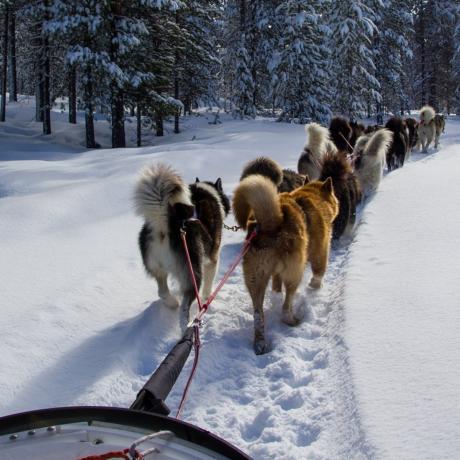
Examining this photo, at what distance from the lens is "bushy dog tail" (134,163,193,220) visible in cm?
353

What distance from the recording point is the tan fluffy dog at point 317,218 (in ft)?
14.0

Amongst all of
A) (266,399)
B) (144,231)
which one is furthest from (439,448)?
(144,231)

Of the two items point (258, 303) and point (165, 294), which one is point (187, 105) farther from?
point (258, 303)

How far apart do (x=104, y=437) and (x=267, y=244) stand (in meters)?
2.21

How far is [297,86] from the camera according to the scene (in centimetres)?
2442

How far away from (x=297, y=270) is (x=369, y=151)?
6.11 m

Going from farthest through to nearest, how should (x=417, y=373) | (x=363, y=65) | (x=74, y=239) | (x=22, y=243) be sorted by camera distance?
1. (x=363, y=65)
2. (x=74, y=239)
3. (x=22, y=243)
4. (x=417, y=373)

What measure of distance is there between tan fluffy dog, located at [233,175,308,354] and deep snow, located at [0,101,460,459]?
44cm

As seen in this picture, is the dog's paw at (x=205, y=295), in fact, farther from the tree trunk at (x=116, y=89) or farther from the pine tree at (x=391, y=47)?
the pine tree at (x=391, y=47)

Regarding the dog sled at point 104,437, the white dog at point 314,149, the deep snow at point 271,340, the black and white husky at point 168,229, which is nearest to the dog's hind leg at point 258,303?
the deep snow at point 271,340

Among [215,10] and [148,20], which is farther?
[215,10]

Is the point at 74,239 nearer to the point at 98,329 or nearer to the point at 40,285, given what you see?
the point at 40,285

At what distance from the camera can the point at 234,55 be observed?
93.1ft

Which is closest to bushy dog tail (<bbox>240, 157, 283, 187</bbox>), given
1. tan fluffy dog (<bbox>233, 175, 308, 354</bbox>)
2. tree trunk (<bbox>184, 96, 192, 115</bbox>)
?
tan fluffy dog (<bbox>233, 175, 308, 354</bbox>)
